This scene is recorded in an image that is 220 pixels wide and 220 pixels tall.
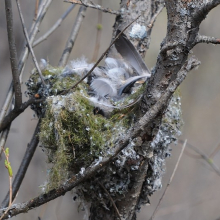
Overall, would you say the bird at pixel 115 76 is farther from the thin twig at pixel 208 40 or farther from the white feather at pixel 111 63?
the thin twig at pixel 208 40

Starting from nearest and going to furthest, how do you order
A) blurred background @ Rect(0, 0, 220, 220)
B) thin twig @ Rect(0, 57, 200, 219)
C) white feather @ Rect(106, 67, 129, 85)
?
thin twig @ Rect(0, 57, 200, 219), white feather @ Rect(106, 67, 129, 85), blurred background @ Rect(0, 0, 220, 220)

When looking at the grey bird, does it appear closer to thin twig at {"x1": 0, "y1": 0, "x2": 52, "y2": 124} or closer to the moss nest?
the moss nest

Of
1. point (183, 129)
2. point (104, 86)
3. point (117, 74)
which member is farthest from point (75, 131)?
point (183, 129)

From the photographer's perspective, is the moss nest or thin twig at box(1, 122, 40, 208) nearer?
the moss nest

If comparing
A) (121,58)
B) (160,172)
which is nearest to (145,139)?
(160,172)

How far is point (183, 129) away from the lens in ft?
12.0

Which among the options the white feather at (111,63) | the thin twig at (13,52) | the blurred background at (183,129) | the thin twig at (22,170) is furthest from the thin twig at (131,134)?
the blurred background at (183,129)

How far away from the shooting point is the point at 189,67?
1.04 m

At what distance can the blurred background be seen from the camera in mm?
3289

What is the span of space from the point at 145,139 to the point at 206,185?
2525 mm

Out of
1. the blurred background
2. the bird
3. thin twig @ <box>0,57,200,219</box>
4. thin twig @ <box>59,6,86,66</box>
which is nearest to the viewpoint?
thin twig @ <box>0,57,200,219</box>

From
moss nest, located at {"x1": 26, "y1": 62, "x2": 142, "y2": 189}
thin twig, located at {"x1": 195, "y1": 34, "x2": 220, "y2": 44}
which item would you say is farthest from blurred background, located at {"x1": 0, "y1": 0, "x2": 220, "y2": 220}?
thin twig, located at {"x1": 195, "y1": 34, "x2": 220, "y2": 44}

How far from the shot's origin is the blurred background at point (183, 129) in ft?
10.8

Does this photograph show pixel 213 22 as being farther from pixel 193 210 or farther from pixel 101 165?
pixel 101 165
